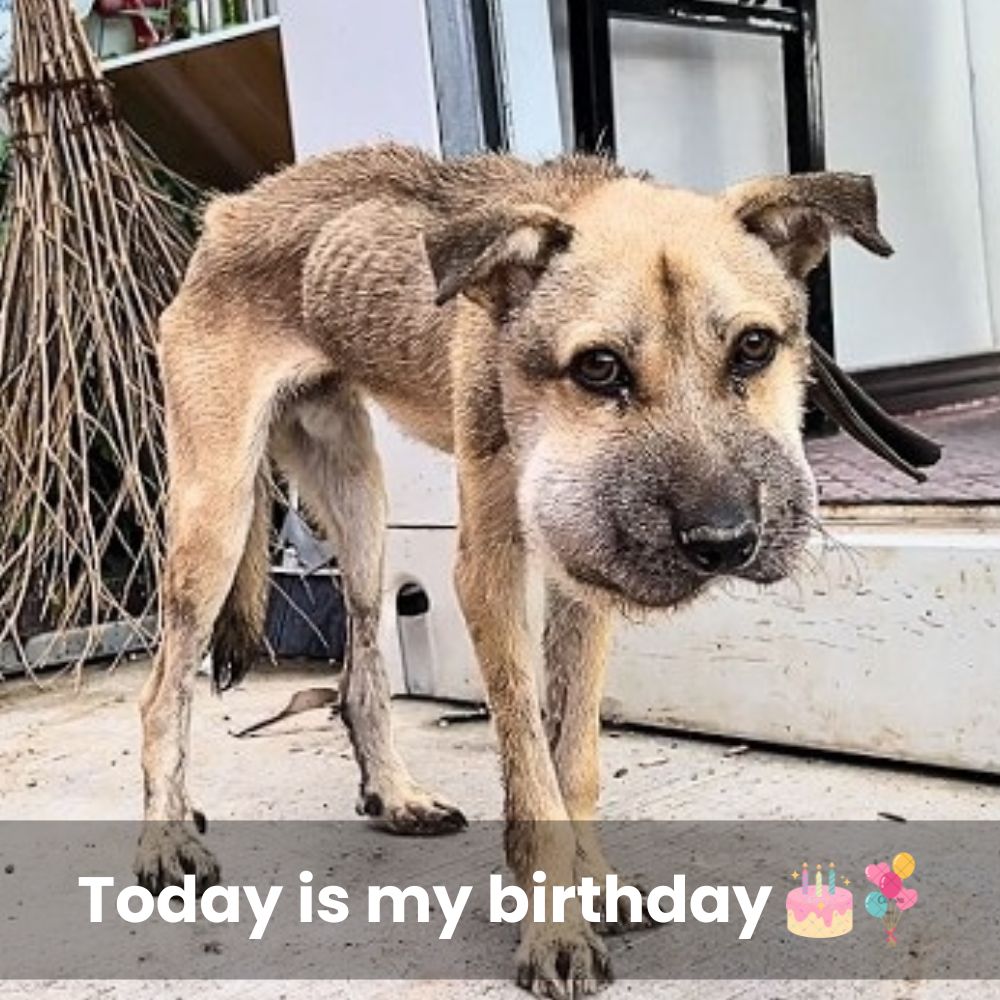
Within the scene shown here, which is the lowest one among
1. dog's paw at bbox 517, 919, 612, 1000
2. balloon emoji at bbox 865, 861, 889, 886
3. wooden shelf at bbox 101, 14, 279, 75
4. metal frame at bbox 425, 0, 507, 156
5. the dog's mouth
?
balloon emoji at bbox 865, 861, 889, 886

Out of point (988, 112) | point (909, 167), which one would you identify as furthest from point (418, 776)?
point (988, 112)

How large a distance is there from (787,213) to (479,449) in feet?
1.42

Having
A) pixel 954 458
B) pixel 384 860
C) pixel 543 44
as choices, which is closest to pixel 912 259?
pixel 954 458

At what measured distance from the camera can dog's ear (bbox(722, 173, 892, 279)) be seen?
5.47 ft

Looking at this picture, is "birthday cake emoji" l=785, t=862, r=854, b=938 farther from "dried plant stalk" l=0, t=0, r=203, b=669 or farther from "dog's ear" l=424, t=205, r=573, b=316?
"dried plant stalk" l=0, t=0, r=203, b=669

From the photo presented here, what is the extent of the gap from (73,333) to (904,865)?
7.58 feet

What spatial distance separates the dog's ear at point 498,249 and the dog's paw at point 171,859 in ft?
3.03

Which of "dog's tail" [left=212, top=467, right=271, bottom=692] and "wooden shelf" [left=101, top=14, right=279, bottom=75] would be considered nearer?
"dog's tail" [left=212, top=467, right=271, bottom=692]

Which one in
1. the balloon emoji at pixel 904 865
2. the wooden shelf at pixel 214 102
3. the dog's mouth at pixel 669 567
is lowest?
the balloon emoji at pixel 904 865

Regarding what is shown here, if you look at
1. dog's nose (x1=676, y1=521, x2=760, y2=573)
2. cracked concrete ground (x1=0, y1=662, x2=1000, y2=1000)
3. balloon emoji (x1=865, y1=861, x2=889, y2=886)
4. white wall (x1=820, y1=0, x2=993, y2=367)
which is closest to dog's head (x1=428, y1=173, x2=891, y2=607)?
dog's nose (x1=676, y1=521, x2=760, y2=573)

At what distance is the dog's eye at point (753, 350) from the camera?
1.60m

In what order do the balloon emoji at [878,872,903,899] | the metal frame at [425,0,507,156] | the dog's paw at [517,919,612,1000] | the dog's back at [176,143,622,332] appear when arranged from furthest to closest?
the metal frame at [425,0,507,156] → the dog's back at [176,143,622,332] → the balloon emoji at [878,872,903,899] → the dog's paw at [517,919,612,1000]

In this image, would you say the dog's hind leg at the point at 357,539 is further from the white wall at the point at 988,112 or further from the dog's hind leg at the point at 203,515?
the white wall at the point at 988,112

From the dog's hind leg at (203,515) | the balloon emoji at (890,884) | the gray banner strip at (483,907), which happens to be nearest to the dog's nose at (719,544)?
the gray banner strip at (483,907)
